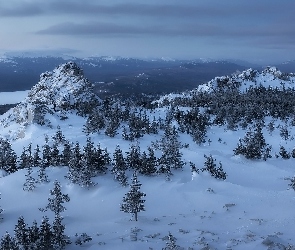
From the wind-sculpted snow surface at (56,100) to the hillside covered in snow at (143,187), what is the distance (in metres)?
0.62

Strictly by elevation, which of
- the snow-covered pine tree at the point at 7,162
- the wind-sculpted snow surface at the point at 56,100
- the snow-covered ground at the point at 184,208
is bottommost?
the snow-covered ground at the point at 184,208

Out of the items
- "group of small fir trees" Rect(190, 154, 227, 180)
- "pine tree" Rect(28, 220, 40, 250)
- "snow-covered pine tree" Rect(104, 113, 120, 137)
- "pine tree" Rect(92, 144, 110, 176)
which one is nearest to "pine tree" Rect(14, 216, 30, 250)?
"pine tree" Rect(28, 220, 40, 250)

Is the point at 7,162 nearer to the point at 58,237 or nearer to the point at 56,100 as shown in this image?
the point at 58,237

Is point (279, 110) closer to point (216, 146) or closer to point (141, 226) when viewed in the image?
point (216, 146)

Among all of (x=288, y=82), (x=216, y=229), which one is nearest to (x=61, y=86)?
(x=216, y=229)

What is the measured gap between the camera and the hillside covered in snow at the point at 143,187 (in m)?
24.7

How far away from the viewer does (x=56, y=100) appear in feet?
247

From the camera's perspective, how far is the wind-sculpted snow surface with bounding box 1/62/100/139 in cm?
6491

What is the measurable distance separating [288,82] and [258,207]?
404 ft

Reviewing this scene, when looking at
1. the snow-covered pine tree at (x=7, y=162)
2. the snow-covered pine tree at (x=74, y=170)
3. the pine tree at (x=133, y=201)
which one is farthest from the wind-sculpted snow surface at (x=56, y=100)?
the pine tree at (x=133, y=201)

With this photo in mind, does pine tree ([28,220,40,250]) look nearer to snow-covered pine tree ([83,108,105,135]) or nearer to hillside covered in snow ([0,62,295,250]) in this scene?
hillside covered in snow ([0,62,295,250])

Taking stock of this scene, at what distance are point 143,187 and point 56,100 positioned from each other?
1819 inches

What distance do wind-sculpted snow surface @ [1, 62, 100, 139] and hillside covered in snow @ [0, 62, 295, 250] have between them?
0.62 meters

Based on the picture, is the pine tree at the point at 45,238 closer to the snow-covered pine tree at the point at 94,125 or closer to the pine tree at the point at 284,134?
the snow-covered pine tree at the point at 94,125
